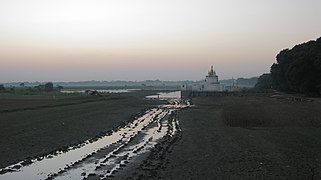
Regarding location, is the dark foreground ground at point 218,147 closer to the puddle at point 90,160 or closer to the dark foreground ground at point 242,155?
the dark foreground ground at point 242,155

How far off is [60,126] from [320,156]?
2316cm

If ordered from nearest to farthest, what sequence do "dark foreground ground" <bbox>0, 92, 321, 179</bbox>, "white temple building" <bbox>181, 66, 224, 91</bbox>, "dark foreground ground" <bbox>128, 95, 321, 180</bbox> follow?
"dark foreground ground" <bbox>128, 95, 321, 180</bbox> < "dark foreground ground" <bbox>0, 92, 321, 179</bbox> < "white temple building" <bbox>181, 66, 224, 91</bbox>

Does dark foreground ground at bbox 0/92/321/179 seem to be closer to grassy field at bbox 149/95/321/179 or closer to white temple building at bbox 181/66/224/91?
grassy field at bbox 149/95/321/179

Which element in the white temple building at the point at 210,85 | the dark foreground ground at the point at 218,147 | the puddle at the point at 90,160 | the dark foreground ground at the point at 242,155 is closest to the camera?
the dark foreground ground at the point at 242,155

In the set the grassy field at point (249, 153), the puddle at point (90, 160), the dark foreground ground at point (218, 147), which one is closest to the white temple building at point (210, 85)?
the dark foreground ground at point (218, 147)

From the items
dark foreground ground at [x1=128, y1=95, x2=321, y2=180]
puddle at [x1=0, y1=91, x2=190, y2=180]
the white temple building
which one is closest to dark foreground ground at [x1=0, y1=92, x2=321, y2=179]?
dark foreground ground at [x1=128, y1=95, x2=321, y2=180]

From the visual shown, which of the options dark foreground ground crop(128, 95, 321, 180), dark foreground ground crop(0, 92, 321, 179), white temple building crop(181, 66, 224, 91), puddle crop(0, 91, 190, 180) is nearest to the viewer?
dark foreground ground crop(128, 95, 321, 180)

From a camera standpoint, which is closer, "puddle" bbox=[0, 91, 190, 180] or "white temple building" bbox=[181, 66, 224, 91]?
"puddle" bbox=[0, 91, 190, 180]

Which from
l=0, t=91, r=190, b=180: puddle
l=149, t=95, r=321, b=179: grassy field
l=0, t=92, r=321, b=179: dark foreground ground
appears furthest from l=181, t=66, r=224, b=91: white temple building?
l=0, t=91, r=190, b=180: puddle

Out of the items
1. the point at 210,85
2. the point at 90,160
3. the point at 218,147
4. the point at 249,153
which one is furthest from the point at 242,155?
the point at 210,85

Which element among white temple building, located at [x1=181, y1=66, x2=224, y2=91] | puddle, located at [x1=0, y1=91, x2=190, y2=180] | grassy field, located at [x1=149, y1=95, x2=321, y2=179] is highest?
white temple building, located at [x1=181, y1=66, x2=224, y2=91]

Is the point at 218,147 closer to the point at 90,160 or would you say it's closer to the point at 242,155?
the point at 242,155

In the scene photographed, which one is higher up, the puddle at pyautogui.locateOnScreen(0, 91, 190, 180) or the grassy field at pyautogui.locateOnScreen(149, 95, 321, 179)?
the grassy field at pyautogui.locateOnScreen(149, 95, 321, 179)

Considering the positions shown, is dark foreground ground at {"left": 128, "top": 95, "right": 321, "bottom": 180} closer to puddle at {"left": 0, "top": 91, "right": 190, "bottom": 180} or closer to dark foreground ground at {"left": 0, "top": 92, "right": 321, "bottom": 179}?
dark foreground ground at {"left": 0, "top": 92, "right": 321, "bottom": 179}
